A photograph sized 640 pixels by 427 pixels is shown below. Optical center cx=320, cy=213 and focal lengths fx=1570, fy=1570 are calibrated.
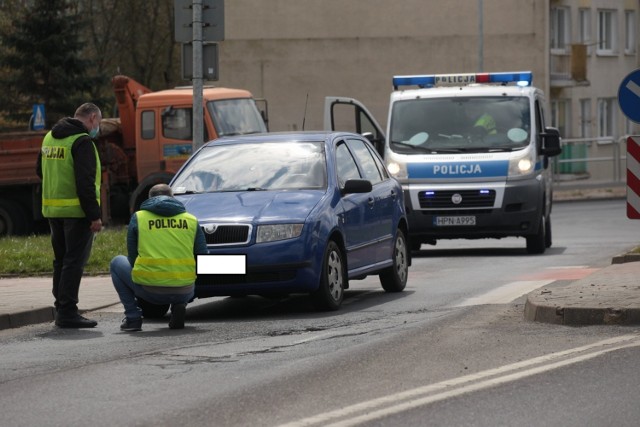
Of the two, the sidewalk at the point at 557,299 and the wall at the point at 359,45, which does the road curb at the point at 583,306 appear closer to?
the sidewalk at the point at 557,299

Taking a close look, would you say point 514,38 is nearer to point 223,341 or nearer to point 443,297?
point 443,297

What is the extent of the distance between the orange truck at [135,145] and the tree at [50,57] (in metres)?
14.1

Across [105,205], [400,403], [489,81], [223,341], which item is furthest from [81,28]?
[400,403]

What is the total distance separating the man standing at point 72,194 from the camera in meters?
13.0

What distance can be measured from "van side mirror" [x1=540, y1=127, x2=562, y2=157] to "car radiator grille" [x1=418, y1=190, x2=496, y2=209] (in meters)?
1.20

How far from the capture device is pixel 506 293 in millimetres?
14953

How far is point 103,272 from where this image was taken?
1862 centimetres

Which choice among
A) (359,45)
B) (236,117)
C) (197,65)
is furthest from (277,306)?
(359,45)

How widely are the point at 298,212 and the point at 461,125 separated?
31.0ft

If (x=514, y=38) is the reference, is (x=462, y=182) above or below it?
below

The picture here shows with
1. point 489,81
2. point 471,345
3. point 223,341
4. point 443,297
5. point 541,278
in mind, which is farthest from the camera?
point 489,81

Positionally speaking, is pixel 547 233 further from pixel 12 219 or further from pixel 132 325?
pixel 132 325

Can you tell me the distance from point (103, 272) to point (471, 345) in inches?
346

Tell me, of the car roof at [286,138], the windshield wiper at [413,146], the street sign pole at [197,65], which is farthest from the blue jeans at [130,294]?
Result: the windshield wiper at [413,146]
